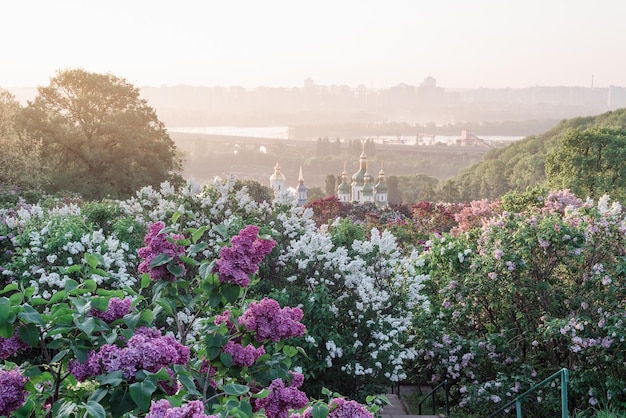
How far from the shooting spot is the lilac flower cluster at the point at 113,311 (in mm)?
3256

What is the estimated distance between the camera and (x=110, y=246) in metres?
7.68

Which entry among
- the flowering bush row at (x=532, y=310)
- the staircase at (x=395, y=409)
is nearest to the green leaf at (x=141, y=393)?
the flowering bush row at (x=532, y=310)

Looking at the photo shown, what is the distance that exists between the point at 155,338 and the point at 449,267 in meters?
7.02

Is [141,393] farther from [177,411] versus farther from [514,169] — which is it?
[514,169]

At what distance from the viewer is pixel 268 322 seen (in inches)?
143

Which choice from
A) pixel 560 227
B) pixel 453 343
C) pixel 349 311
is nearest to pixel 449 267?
pixel 453 343

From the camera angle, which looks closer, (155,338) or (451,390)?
(155,338)

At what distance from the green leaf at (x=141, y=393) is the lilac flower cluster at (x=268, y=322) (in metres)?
0.81

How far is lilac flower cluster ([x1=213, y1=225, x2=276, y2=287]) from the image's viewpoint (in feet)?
11.9

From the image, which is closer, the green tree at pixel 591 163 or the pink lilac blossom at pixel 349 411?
the pink lilac blossom at pixel 349 411

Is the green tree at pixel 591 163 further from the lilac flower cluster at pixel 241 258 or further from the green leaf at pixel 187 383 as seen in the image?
the green leaf at pixel 187 383

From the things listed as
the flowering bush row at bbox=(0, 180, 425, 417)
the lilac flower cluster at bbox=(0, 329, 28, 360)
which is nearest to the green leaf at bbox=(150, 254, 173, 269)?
the flowering bush row at bbox=(0, 180, 425, 417)

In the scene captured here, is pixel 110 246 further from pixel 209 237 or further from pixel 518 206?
pixel 518 206

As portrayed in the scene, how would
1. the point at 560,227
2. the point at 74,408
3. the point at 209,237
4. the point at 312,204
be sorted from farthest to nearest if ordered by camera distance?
the point at 312,204, the point at 209,237, the point at 560,227, the point at 74,408
